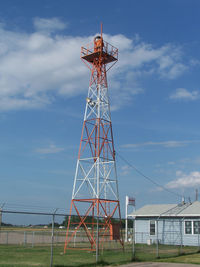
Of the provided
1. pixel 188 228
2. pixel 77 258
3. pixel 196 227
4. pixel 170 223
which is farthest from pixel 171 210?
pixel 77 258

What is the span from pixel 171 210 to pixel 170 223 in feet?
5.82

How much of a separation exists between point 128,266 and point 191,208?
19022 mm

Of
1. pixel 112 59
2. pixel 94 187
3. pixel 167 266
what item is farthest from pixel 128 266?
pixel 112 59

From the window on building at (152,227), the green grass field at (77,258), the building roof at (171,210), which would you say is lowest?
the green grass field at (77,258)

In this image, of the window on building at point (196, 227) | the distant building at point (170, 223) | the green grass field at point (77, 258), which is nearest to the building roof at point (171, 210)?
the distant building at point (170, 223)

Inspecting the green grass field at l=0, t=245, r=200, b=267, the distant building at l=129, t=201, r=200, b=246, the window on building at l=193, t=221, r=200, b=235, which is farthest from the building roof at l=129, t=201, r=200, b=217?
the green grass field at l=0, t=245, r=200, b=267

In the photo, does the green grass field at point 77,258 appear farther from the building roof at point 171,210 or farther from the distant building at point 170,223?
the building roof at point 171,210

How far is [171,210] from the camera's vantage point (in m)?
34.4

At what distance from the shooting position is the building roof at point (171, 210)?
32219mm

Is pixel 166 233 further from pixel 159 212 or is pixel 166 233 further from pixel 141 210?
pixel 141 210

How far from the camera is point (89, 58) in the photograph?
28.6m

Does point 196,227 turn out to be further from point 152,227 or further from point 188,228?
point 152,227

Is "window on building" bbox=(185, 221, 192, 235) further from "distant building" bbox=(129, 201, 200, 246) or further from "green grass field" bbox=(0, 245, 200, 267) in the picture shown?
"green grass field" bbox=(0, 245, 200, 267)


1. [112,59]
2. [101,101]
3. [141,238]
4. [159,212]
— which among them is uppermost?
[112,59]
